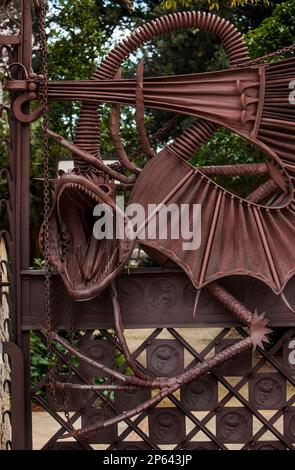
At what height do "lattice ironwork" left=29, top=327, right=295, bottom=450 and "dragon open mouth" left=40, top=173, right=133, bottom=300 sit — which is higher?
"dragon open mouth" left=40, top=173, right=133, bottom=300

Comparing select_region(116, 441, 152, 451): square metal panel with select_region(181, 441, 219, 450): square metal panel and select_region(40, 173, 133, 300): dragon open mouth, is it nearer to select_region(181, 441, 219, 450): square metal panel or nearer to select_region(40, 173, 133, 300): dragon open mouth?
select_region(181, 441, 219, 450): square metal panel

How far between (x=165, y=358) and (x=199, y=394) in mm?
251

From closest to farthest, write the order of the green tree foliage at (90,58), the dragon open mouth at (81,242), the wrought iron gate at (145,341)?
→ the dragon open mouth at (81,242) < the wrought iron gate at (145,341) < the green tree foliage at (90,58)

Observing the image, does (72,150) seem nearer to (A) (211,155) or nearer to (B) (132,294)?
(B) (132,294)

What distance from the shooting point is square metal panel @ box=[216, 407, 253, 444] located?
337 cm

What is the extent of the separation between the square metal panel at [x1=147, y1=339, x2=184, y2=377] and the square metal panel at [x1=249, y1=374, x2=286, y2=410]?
38 centimetres

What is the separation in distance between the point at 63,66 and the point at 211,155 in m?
1.80

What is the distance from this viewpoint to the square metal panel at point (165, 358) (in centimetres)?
333

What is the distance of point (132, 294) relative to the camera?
332cm

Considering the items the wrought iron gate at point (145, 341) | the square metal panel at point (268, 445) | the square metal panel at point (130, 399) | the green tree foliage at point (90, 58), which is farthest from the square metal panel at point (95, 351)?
the green tree foliage at point (90, 58)

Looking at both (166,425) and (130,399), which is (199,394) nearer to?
(166,425)

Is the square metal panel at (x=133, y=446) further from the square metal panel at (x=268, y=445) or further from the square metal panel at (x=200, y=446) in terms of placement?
the square metal panel at (x=268, y=445)

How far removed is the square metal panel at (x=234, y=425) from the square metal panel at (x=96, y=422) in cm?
53

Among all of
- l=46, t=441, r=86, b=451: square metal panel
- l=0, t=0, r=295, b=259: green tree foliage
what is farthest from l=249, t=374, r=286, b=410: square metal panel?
l=0, t=0, r=295, b=259: green tree foliage
